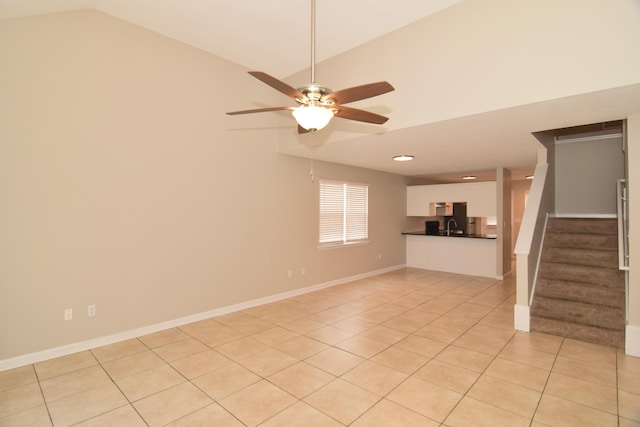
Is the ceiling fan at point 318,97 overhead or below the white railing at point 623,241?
overhead

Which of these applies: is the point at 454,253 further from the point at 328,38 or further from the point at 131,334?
the point at 131,334

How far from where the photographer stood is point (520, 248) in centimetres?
413

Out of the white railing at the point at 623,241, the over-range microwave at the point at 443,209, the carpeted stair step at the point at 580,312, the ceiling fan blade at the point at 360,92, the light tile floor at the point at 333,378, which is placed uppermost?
the ceiling fan blade at the point at 360,92

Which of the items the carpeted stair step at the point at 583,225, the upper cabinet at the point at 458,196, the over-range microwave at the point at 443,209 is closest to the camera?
the carpeted stair step at the point at 583,225

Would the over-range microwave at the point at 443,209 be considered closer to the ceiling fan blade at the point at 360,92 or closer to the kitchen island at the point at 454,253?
the kitchen island at the point at 454,253

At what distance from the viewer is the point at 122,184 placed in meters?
3.68

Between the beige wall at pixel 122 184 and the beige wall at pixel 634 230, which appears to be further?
the beige wall at pixel 634 230

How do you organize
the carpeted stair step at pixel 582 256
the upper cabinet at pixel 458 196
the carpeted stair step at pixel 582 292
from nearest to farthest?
the carpeted stair step at pixel 582 292 → the carpeted stair step at pixel 582 256 → the upper cabinet at pixel 458 196

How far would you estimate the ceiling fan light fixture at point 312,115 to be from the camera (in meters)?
2.16

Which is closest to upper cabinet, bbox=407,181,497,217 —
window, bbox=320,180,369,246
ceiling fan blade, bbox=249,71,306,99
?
window, bbox=320,180,369,246

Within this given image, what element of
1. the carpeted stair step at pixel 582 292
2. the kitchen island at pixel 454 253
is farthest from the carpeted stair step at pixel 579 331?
the kitchen island at pixel 454 253

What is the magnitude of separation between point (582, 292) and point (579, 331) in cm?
63

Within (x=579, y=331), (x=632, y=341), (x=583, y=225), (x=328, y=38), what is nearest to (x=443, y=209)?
(x=583, y=225)

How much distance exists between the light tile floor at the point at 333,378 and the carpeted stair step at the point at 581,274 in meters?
0.90
